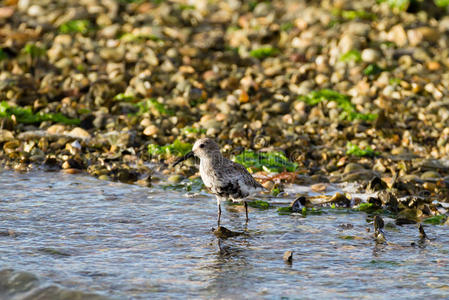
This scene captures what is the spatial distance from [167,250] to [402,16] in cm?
1249

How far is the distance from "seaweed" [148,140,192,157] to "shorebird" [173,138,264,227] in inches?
104

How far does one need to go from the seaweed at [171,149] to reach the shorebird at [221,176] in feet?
8.71

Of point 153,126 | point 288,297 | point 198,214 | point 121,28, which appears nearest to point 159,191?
point 198,214

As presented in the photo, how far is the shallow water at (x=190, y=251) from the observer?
265 inches

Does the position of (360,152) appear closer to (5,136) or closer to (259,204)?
(259,204)

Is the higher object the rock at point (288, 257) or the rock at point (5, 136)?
the rock at point (5, 136)

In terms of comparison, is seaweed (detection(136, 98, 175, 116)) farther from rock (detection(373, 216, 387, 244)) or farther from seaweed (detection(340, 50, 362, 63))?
rock (detection(373, 216, 387, 244))

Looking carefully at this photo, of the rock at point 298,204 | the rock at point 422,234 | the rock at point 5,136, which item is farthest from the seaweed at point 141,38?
the rock at point 422,234

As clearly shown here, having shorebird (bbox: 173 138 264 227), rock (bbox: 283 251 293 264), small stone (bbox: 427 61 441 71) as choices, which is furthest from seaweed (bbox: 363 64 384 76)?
rock (bbox: 283 251 293 264)

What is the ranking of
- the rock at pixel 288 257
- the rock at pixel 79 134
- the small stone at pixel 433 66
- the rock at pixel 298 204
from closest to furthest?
the rock at pixel 288 257, the rock at pixel 298 204, the rock at pixel 79 134, the small stone at pixel 433 66

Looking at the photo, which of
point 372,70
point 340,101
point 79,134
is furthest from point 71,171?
point 372,70

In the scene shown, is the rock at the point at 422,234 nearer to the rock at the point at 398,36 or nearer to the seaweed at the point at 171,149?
the seaweed at the point at 171,149

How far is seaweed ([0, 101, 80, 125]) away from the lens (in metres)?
13.3

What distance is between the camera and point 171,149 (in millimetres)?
12211
